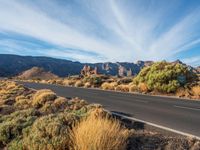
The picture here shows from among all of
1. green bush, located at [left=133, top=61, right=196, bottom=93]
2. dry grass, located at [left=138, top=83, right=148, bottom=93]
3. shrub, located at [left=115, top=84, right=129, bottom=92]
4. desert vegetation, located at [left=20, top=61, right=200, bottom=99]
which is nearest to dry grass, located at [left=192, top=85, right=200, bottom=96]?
desert vegetation, located at [left=20, top=61, right=200, bottom=99]

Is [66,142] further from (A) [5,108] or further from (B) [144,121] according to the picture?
(A) [5,108]

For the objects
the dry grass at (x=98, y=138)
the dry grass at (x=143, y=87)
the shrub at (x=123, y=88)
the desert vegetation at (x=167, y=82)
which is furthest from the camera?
the shrub at (x=123, y=88)

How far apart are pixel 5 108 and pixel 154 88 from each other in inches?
661

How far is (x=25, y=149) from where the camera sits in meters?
7.12

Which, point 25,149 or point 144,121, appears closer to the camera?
point 25,149

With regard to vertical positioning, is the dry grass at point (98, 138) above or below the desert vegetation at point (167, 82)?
below

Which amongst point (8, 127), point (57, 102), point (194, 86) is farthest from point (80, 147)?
point (194, 86)

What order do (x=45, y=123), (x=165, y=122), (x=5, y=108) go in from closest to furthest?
(x=45, y=123), (x=165, y=122), (x=5, y=108)

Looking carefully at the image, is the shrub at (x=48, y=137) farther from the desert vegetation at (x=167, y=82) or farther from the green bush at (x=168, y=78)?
the green bush at (x=168, y=78)

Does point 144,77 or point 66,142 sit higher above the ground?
point 144,77

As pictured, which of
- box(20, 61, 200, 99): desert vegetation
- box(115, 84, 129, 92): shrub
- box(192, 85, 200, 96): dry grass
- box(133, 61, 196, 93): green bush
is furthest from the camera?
box(115, 84, 129, 92): shrub

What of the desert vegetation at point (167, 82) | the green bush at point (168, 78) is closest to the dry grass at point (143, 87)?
the desert vegetation at point (167, 82)

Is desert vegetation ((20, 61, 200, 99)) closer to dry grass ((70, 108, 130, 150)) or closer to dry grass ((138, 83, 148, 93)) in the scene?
dry grass ((138, 83, 148, 93))

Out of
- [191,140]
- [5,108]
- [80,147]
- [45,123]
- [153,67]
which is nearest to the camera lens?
[80,147]
